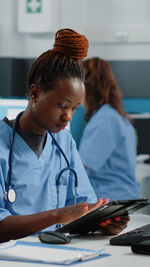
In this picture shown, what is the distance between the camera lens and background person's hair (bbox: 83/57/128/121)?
10.2 feet

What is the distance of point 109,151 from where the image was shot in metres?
3.00

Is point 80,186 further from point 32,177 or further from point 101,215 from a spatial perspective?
point 101,215

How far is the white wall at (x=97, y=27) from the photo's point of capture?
4168 mm

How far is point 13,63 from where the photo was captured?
4301 mm

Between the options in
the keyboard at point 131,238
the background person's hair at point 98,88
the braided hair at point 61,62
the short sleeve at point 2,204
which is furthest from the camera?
the background person's hair at point 98,88

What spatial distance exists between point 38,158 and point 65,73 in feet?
0.85

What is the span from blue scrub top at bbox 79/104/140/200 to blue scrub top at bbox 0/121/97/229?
1345 mm

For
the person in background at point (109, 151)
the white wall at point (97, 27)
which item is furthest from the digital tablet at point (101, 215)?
the white wall at point (97, 27)

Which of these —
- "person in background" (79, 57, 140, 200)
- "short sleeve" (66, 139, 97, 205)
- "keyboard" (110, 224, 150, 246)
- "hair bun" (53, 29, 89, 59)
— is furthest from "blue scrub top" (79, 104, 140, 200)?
"keyboard" (110, 224, 150, 246)

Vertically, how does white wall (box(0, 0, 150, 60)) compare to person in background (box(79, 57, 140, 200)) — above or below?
above

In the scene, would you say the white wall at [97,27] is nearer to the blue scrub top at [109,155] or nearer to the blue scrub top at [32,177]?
the blue scrub top at [109,155]

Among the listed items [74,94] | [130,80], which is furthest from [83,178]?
[130,80]

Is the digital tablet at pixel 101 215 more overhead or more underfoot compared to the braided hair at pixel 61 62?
more underfoot

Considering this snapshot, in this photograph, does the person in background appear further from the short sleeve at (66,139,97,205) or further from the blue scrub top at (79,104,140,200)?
the short sleeve at (66,139,97,205)
